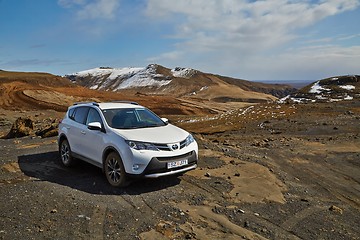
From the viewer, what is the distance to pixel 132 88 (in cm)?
8906

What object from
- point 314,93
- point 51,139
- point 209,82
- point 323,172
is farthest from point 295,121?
point 209,82

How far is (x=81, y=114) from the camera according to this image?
7.42 metres

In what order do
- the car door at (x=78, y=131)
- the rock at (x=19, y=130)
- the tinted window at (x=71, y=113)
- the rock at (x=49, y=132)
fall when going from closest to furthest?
the car door at (x=78, y=131) < the tinted window at (x=71, y=113) < the rock at (x=49, y=132) < the rock at (x=19, y=130)

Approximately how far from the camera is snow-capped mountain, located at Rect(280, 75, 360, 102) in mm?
29492

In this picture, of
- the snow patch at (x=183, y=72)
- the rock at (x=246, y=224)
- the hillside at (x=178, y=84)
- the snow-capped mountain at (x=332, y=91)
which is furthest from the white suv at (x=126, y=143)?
the snow patch at (x=183, y=72)

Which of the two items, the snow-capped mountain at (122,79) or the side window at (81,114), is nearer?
the side window at (81,114)

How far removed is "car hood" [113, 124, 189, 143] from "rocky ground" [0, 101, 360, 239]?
979mm

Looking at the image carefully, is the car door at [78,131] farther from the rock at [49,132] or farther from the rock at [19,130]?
the rock at [19,130]

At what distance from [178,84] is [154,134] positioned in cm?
7636

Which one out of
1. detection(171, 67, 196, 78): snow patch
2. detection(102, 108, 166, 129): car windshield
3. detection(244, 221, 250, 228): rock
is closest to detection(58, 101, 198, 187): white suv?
detection(102, 108, 166, 129): car windshield

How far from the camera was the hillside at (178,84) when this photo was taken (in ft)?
239

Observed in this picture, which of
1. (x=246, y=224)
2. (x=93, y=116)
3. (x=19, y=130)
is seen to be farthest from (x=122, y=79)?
(x=246, y=224)

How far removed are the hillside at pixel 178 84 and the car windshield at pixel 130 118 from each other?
58.7 m

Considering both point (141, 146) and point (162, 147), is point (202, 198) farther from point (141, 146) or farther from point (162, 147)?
point (141, 146)
